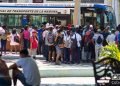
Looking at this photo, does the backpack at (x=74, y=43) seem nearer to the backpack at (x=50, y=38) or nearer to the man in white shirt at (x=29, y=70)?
the backpack at (x=50, y=38)

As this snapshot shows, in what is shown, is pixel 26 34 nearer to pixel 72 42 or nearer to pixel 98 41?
pixel 72 42

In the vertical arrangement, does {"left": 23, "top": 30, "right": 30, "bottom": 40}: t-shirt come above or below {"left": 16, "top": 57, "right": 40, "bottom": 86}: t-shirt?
below

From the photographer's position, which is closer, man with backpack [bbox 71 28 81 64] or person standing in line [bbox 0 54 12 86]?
person standing in line [bbox 0 54 12 86]

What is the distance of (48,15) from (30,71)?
2339 cm

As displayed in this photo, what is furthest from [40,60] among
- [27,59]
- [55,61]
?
[27,59]

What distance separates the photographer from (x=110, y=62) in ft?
32.3

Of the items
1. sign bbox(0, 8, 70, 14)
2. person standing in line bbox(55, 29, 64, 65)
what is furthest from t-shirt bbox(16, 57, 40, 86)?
sign bbox(0, 8, 70, 14)

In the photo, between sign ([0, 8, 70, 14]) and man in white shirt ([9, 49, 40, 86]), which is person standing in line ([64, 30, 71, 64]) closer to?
man in white shirt ([9, 49, 40, 86])

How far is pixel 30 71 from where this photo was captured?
35.4ft

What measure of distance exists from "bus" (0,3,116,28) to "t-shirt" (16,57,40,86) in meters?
22.6

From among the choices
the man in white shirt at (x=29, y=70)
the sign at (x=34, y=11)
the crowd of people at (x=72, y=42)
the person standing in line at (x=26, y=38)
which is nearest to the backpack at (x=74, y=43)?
the crowd of people at (x=72, y=42)

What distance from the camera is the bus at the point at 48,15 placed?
111 feet

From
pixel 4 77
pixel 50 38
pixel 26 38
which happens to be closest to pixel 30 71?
pixel 4 77

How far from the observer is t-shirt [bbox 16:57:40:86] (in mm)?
10758
